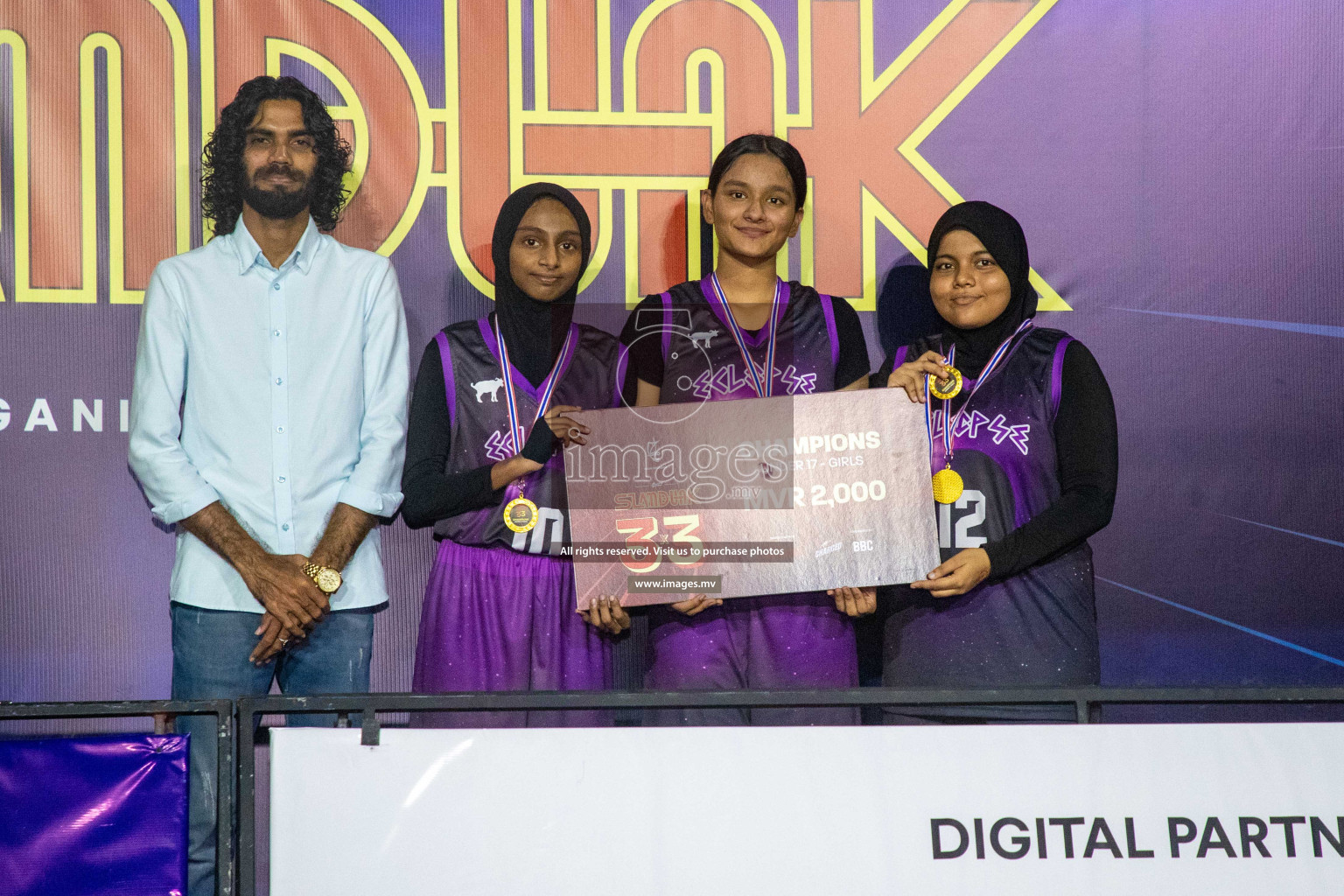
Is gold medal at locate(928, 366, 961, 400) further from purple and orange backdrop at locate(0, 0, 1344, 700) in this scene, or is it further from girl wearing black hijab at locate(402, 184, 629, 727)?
girl wearing black hijab at locate(402, 184, 629, 727)

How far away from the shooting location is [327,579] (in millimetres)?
2912

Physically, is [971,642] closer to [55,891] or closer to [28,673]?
[55,891]

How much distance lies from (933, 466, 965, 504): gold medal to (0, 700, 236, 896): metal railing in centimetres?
178

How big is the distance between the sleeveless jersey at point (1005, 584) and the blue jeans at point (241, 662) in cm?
143

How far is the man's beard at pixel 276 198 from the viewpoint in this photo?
310cm

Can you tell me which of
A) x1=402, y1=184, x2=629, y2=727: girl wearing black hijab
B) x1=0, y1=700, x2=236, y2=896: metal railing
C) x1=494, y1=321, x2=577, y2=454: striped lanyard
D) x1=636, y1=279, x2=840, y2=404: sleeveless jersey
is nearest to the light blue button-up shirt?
x1=402, y1=184, x2=629, y2=727: girl wearing black hijab

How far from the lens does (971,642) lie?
9.68 feet

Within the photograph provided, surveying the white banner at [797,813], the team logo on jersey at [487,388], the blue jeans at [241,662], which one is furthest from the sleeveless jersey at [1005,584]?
the blue jeans at [241,662]

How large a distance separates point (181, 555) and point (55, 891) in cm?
90

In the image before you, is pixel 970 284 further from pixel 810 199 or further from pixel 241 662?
pixel 241 662

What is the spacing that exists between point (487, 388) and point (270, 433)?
1.92ft

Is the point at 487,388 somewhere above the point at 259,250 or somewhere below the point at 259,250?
below

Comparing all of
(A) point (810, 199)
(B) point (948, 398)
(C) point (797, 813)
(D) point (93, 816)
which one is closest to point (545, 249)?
(A) point (810, 199)

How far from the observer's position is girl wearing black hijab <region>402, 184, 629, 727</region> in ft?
9.98
